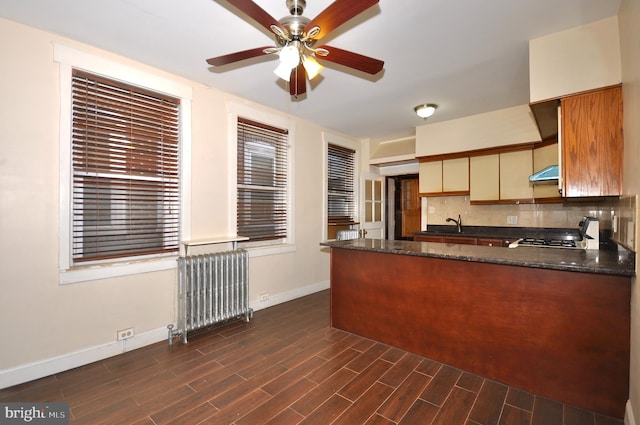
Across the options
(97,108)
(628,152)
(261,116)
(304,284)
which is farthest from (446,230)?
(97,108)

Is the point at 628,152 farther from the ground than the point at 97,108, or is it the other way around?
the point at 97,108

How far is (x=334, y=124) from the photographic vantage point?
4.62 metres

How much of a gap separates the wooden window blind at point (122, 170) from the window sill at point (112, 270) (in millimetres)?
91

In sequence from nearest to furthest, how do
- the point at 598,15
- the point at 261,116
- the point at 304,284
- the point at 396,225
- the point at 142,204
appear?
1. the point at 598,15
2. the point at 142,204
3. the point at 261,116
4. the point at 304,284
5. the point at 396,225

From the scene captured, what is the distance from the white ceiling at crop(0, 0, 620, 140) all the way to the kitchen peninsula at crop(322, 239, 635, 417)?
1.73 m

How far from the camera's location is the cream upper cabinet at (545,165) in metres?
3.70

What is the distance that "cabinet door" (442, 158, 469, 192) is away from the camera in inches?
176

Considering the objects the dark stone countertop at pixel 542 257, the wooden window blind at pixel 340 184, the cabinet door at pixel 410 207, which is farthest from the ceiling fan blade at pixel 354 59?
the cabinet door at pixel 410 207

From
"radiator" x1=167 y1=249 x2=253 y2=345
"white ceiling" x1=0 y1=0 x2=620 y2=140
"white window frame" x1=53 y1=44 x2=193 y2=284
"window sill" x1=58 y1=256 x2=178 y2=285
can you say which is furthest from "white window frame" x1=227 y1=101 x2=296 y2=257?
"window sill" x1=58 y1=256 x2=178 y2=285

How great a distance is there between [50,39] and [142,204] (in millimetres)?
1467

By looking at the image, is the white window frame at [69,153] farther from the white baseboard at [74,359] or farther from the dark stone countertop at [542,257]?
the dark stone countertop at [542,257]

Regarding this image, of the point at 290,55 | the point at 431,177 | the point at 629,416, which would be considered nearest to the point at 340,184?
the point at 431,177

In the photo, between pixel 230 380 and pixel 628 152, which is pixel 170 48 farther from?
pixel 628 152

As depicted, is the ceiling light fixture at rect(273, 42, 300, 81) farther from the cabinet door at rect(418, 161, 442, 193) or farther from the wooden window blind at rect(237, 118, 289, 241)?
the cabinet door at rect(418, 161, 442, 193)
